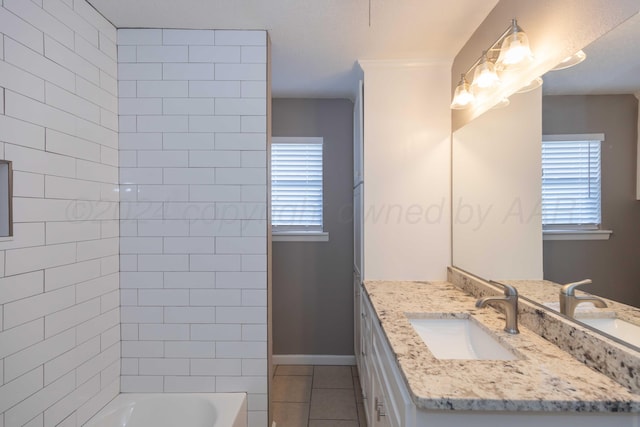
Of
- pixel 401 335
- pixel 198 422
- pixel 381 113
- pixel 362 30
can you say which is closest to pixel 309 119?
pixel 381 113

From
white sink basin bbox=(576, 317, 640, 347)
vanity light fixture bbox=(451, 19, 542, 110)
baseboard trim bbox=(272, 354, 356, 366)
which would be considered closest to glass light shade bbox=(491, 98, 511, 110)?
vanity light fixture bbox=(451, 19, 542, 110)

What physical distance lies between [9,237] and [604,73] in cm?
212

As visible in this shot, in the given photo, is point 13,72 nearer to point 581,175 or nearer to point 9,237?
point 9,237

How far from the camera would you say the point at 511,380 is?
0.90 metres

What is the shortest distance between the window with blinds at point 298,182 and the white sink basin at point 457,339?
5.07ft

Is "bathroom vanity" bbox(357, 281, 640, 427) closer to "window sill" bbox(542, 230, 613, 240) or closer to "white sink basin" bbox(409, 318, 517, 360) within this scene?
"white sink basin" bbox(409, 318, 517, 360)

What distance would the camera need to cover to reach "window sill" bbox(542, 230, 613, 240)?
1021 mm

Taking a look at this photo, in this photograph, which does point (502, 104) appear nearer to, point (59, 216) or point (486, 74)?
point (486, 74)

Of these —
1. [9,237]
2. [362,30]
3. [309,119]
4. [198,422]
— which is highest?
[362,30]

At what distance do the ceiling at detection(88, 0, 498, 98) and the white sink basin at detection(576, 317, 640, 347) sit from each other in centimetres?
148

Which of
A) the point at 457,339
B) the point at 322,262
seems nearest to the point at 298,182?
the point at 322,262

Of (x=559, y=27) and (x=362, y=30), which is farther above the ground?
(x=362, y=30)

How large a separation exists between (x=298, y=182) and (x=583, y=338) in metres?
2.24

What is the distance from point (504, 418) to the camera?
850 millimetres
